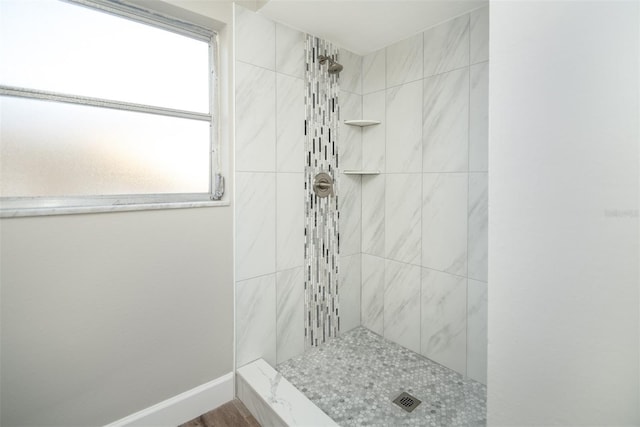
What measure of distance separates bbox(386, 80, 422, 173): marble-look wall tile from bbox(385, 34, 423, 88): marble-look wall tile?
0.05m

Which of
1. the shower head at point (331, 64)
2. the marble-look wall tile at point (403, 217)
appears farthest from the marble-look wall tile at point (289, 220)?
the shower head at point (331, 64)

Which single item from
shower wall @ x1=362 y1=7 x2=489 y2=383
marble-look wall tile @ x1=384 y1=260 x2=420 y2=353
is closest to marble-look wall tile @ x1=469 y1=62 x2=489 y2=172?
shower wall @ x1=362 y1=7 x2=489 y2=383

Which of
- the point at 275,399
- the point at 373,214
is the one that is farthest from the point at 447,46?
the point at 275,399

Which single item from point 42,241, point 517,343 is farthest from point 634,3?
point 42,241

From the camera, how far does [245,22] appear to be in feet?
5.51

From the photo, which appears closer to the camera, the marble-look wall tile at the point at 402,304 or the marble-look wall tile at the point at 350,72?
the marble-look wall tile at the point at 402,304

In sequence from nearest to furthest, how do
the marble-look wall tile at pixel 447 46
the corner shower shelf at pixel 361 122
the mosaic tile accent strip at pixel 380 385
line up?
the mosaic tile accent strip at pixel 380 385 → the marble-look wall tile at pixel 447 46 → the corner shower shelf at pixel 361 122

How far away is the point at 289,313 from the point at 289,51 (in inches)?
64.6

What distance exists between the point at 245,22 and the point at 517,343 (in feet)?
6.30

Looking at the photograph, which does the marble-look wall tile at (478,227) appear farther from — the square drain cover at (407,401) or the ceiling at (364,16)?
the ceiling at (364,16)

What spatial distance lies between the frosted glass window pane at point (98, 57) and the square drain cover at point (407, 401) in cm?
186

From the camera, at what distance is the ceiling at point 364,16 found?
5.35 ft

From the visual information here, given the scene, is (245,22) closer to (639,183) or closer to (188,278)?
(188,278)

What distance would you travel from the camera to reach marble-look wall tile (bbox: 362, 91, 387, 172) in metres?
2.20
